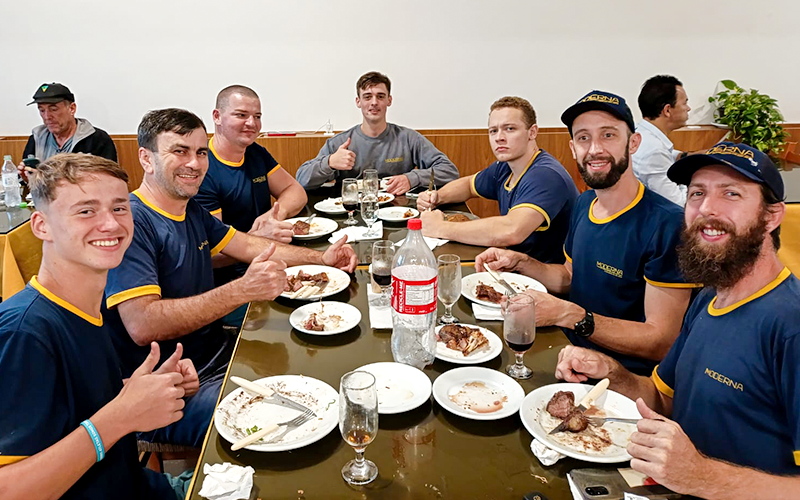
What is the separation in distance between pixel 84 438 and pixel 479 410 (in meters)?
0.92

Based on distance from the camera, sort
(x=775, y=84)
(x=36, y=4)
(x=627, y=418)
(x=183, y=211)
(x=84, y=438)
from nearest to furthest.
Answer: (x=84, y=438)
(x=627, y=418)
(x=183, y=211)
(x=36, y=4)
(x=775, y=84)

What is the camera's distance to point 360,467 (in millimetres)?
1155

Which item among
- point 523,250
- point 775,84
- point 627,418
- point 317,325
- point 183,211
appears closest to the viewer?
point 627,418

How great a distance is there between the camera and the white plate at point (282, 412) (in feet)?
4.07

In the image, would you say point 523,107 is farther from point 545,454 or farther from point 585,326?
point 545,454

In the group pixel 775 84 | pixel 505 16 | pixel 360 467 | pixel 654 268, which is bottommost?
pixel 360 467

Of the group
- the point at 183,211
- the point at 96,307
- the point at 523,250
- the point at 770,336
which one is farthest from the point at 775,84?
the point at 96,307

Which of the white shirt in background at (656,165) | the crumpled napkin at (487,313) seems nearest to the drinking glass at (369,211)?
the crumpled napkin at (487,313)

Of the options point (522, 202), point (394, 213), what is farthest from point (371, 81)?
point (522, 202)

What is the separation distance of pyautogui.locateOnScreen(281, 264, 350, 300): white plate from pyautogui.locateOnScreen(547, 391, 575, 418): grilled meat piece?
95cm

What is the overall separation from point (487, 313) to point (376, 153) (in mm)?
2605

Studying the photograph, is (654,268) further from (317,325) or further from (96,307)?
(96,307)

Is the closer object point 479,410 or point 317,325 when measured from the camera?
point 479,410

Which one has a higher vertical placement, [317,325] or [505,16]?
[505,16]
